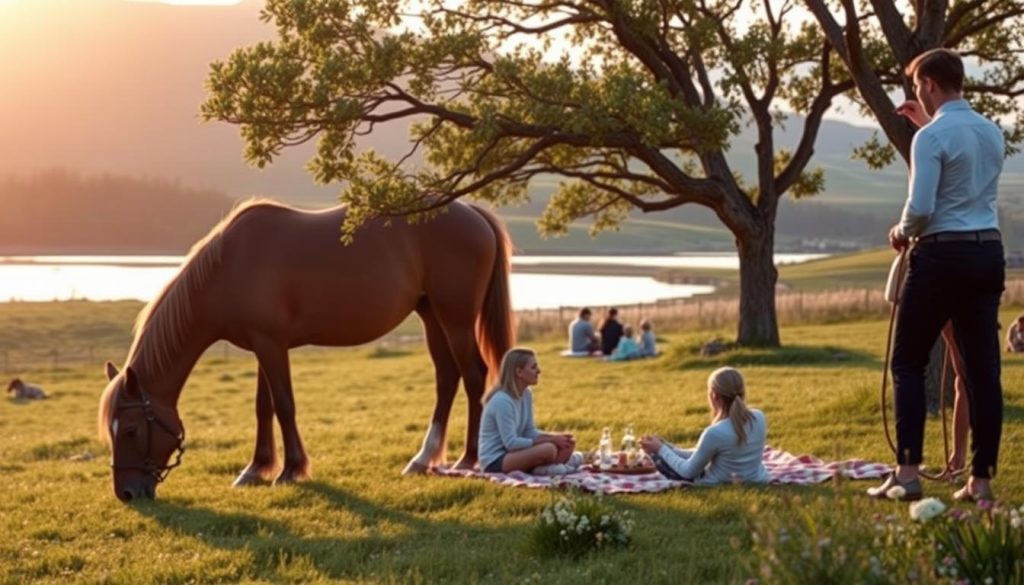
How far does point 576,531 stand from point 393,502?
Answer: 2.73 m

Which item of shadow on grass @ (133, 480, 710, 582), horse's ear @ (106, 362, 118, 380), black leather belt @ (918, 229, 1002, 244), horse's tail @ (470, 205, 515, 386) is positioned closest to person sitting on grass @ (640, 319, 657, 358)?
horse's tail @ (470, 205, 515, 386)

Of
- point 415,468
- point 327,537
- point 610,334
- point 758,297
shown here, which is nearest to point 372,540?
point 327,537

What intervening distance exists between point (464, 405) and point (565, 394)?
1752 millimetres

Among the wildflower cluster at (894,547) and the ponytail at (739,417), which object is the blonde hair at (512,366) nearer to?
the ponytail at (739,417)

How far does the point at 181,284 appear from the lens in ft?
36.3

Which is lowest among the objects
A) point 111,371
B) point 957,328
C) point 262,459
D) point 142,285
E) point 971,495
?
point 262,459

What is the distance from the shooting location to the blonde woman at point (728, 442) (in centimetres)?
953

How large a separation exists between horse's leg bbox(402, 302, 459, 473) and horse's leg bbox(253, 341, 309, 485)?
973 mm

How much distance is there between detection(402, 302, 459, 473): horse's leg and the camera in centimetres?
1177

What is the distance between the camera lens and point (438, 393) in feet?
40.3

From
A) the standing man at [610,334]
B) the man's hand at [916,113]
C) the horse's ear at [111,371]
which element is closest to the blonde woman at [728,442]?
the man's hand at [916,113]

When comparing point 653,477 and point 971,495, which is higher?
point 971,495

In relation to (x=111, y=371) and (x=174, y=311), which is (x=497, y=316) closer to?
(x=174, y=311)

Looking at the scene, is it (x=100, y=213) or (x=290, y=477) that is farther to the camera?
(x=100, y=213)
